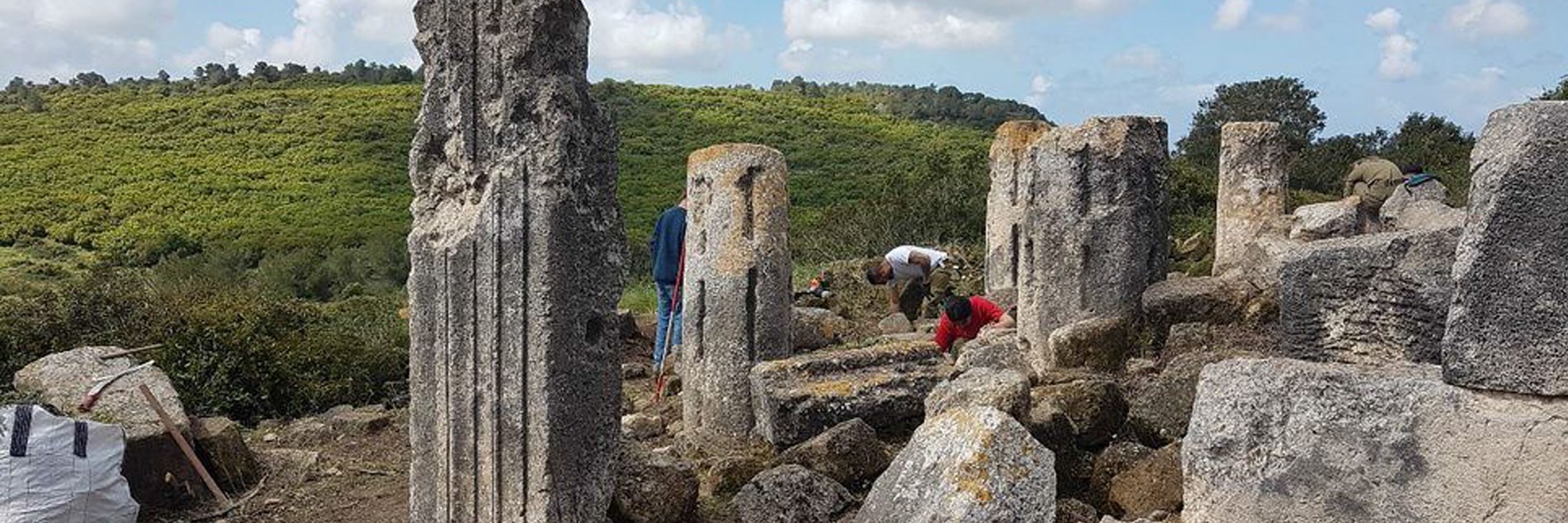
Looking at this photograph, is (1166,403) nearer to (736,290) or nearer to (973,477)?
(973,477)

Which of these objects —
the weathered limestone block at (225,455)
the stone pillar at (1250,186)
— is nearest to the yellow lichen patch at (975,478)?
the weathered limestone block at (225,455)

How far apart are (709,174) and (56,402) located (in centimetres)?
409

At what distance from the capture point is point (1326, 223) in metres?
11.8

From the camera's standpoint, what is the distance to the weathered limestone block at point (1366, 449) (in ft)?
11.9

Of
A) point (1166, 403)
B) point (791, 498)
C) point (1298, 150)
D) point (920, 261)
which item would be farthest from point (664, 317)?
point (1298, 150)

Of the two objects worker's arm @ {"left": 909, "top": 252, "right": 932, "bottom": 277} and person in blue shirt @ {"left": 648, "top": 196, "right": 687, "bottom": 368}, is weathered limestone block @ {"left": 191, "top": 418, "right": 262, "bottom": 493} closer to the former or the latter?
person in blue shirt @ {"left": 648, "top": 196, "right": 687, "bottom": 368}

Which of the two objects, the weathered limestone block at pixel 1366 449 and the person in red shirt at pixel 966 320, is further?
the person in red shirt at pixel 966 320

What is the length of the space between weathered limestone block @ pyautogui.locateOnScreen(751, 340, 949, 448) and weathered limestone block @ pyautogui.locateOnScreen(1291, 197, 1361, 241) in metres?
5.30

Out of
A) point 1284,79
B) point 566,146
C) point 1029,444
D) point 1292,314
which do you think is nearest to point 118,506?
point 566,146

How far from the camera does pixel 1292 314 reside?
516 cm

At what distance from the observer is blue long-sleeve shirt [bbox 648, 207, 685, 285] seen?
9766 millimetres

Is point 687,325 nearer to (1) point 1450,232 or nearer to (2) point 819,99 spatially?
(1) point 1450,232

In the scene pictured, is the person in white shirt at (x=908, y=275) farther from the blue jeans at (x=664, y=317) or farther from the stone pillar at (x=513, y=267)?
the stone pillar at (x=513, y=267)

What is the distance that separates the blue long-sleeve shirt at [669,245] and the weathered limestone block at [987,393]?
367cm
